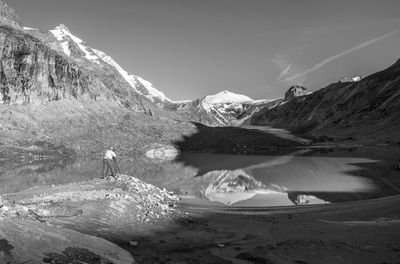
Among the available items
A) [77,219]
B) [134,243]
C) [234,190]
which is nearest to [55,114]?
[234,190]

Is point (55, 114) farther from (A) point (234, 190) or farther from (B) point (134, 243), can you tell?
(B) point (134, 243)

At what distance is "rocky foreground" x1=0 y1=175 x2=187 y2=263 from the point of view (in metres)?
12.8

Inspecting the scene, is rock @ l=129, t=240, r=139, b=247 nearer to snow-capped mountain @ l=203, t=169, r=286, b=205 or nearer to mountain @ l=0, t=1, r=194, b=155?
snow-capped mountain @ l=203, t=169, r=286, b=205

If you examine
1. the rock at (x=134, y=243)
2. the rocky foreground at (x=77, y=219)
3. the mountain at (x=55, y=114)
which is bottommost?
the rock at (x=134, y=243)

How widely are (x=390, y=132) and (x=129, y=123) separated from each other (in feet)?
375

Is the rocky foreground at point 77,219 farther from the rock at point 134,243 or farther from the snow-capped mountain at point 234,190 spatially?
the snow-capped mountain at point 234,190

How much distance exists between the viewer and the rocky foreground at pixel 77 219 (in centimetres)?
1284

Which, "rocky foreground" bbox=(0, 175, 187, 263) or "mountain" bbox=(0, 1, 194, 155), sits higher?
"mountain" bbox=(0, 1, 194, 155)

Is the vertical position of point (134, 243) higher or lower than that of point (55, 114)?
Result: lower

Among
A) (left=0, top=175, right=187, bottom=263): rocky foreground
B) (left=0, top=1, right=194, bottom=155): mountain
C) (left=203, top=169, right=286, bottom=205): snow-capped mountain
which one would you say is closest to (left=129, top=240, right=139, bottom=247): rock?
(left=0, top=175, right=187, bottom=263): rocky foreground

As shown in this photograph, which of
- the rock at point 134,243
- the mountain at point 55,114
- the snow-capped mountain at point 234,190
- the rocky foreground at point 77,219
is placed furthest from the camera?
the mountain at point 55,114

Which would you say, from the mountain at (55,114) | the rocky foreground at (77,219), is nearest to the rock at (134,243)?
the rocky foreground at (77,219)

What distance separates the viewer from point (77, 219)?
64.7 ft

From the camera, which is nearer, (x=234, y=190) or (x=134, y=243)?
(x=134, y=243)
